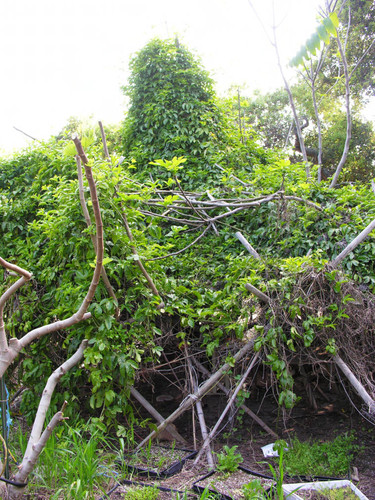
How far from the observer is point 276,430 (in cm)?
379

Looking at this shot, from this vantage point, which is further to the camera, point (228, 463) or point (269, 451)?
point (269, 451)

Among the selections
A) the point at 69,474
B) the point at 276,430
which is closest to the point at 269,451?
the point at 276,430

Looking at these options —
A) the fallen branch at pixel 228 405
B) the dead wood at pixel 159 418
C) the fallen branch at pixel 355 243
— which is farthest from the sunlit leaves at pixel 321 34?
the dead wood at pixel 159 418

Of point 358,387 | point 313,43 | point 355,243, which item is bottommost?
point 358,387

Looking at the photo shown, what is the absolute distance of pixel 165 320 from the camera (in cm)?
389

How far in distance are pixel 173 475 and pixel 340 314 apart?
174 centimetres

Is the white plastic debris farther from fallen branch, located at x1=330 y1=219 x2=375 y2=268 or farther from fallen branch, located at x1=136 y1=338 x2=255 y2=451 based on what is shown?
fallen branch, located at x1=330 y1=219 x2=375 y2=268

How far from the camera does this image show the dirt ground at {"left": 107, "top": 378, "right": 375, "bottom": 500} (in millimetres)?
3000

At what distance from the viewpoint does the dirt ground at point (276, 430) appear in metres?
3.00

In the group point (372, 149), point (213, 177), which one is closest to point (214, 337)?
point (213, 177)

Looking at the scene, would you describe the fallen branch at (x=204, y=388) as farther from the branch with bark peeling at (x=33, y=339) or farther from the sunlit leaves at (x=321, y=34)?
the sunlit leaves at (x=321, y=34)

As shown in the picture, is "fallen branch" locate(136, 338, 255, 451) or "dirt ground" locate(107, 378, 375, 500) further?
"fallen branch" locate(136, 338, 255, 451)

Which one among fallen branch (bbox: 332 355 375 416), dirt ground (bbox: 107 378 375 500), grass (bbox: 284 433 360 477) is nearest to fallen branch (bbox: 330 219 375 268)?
fallen branch (bbox: 332 355 375 416)

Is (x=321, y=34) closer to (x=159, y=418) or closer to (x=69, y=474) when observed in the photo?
(x=69, y=474)
